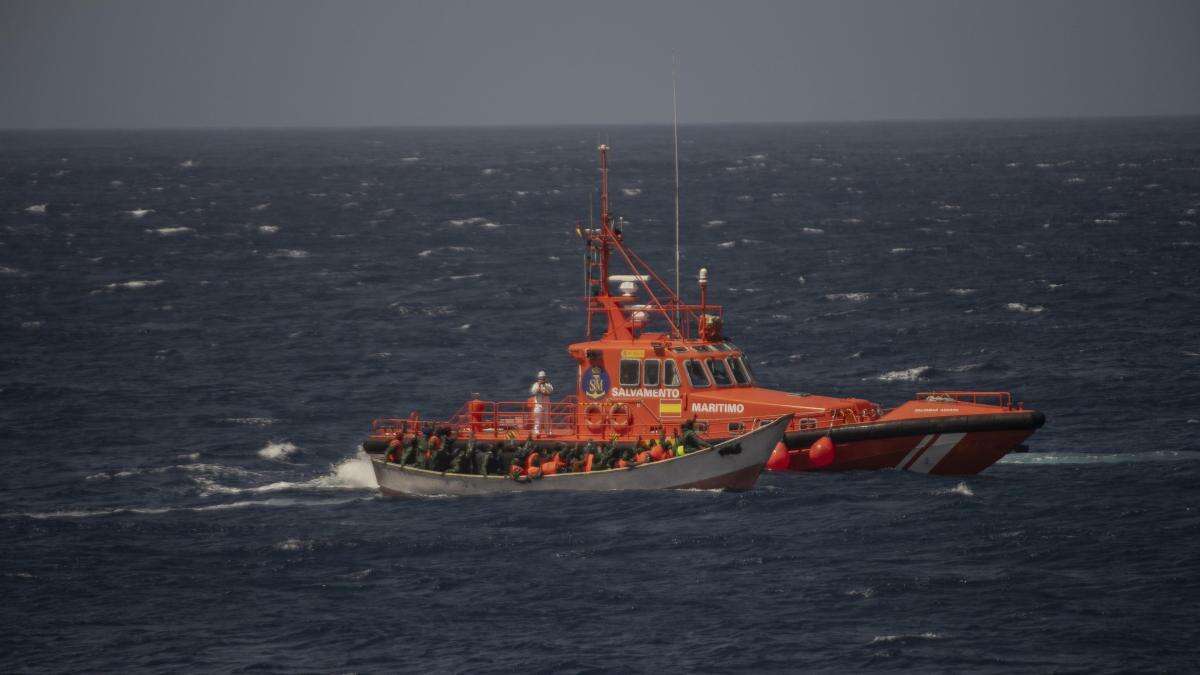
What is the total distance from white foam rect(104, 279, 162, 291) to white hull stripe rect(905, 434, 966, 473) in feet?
175

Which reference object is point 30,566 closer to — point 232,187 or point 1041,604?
point 1041,604

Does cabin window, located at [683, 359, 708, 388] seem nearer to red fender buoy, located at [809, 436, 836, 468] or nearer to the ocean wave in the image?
red fender buoy, located at [809, 436, 836, 468]

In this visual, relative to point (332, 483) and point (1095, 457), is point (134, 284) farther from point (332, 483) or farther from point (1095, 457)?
point (1095, 457)

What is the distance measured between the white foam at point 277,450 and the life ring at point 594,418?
9.95 metres

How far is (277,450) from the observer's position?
4928 centimetres

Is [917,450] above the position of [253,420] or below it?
above

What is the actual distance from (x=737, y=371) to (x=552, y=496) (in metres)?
6.28

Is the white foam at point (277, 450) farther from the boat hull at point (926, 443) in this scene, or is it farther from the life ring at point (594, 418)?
the boat hull at point (926, 443)

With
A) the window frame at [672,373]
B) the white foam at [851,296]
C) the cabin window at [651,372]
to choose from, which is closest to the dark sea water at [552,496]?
the white foam at [851,296]

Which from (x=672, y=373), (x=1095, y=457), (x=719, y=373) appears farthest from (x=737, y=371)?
(x=1095, y=457)

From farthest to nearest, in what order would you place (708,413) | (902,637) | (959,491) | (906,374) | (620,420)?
(906,374), (620,420), (708,413), (959,491), (902,637)

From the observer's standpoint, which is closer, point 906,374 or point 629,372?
point 629,372

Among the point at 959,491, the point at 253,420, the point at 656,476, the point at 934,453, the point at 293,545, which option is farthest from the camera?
the point at 253,420

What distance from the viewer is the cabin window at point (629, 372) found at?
1731 inches
